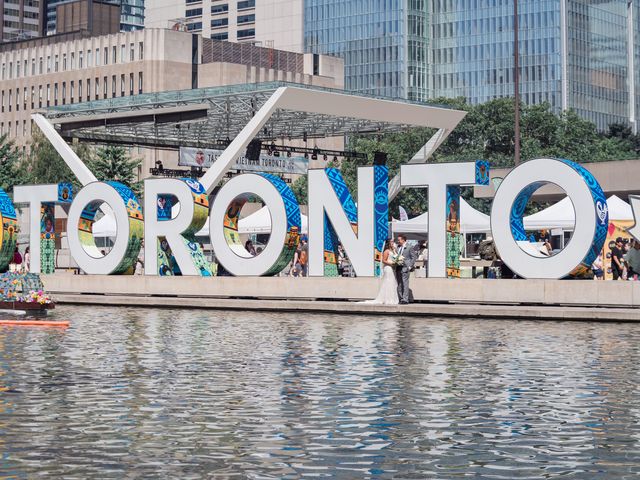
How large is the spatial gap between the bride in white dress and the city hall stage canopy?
1133 cm

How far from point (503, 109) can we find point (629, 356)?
9120 centimetres

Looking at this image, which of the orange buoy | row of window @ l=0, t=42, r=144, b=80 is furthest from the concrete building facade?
the orange buoy

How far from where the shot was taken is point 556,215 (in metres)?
41.8

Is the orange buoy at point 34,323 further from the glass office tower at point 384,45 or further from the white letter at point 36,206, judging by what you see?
the glass office tower at point 384,45

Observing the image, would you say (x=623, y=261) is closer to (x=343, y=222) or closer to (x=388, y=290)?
(x=343, y=222)

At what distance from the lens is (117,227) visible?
1508 inches

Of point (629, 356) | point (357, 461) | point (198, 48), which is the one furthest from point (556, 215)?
point (198, 48)

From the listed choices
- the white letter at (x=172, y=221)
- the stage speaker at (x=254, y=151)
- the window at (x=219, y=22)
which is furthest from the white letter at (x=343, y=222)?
the window at (x=219, y=22)

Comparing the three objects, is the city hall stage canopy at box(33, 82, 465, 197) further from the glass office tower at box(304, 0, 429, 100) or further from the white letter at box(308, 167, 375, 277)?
the glass office tower at box(304, 0, 429, 100)

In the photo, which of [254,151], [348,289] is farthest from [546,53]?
[348,289]

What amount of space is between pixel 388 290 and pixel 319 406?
18.2m

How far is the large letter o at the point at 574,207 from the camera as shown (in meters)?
29.7

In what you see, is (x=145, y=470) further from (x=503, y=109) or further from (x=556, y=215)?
(x=503, y=109)

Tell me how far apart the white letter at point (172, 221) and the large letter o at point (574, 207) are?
383 inches
